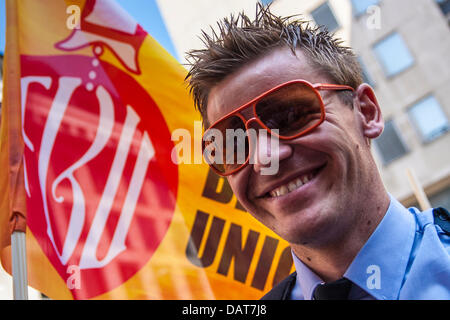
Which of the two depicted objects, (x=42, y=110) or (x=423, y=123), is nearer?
(x=42, y=110)

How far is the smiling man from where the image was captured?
156 cm

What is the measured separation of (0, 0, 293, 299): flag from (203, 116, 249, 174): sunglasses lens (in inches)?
45.4

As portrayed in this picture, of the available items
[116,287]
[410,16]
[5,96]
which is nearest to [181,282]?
[116,287]

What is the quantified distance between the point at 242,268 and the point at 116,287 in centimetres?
84

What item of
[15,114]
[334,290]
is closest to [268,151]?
[334,290]

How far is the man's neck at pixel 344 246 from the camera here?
163 centimetres

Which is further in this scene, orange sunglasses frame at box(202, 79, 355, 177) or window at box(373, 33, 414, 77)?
window at box(373, 33, 414, 77)

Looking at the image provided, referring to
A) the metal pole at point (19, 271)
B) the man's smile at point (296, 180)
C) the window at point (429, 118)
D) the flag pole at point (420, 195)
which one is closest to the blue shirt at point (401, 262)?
the man's smile at point (296, 180)

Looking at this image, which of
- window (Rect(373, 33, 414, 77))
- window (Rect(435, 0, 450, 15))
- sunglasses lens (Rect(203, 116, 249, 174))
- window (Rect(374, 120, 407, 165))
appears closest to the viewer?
sunglasses lens (Rect(203, 116, 249, 174))

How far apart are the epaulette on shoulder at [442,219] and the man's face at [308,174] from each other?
0.29 metres

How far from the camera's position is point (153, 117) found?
10.8 ft

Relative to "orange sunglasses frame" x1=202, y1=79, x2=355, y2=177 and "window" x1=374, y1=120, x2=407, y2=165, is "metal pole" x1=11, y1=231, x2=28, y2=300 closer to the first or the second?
"orange sunglasses frame" x1=202, y1=79, x2=355, y2=177

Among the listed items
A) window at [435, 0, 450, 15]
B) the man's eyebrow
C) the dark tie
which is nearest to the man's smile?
the man's eyebrow
